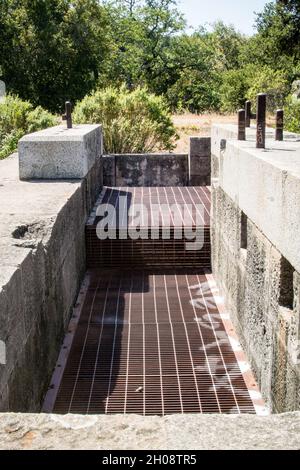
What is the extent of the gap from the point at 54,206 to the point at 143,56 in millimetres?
26866

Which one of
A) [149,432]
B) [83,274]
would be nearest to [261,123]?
[83,274]

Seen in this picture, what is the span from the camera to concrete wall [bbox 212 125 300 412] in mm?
3648

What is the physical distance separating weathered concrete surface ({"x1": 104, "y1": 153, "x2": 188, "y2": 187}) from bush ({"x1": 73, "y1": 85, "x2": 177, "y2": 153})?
1.36m

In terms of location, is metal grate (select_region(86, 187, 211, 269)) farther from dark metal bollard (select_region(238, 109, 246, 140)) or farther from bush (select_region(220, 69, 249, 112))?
bush (select_region(220, 69, 249, 112))

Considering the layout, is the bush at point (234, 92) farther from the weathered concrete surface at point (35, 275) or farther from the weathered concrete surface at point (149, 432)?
the weathered concrete surface at point (149, 432)

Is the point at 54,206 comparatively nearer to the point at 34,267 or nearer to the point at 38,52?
the point at 34,267

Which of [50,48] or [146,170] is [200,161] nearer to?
[146,170]

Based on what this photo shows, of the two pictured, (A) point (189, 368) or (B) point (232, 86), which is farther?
(B) point (232, 86)

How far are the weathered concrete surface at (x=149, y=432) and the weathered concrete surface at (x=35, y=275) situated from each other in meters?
1.03

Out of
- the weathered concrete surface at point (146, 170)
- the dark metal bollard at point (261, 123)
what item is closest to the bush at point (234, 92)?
the weathered concrete surface at point (146, 170)

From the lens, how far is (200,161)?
1168 cm

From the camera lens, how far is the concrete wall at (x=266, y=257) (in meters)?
3.65

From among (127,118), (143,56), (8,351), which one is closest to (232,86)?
(143,56)

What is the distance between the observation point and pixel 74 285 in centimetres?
660
